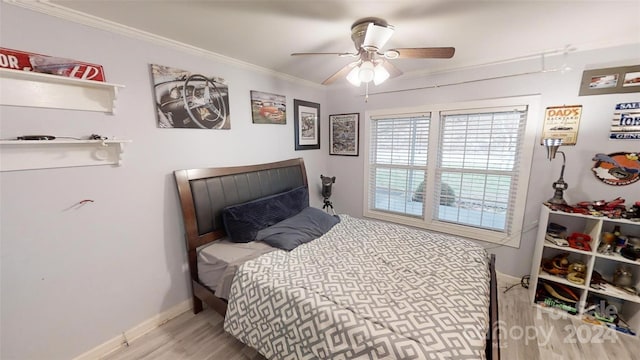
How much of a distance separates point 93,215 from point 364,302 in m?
1.88

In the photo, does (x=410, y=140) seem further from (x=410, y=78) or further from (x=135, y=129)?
(x=135, y=129)

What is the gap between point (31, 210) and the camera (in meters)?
1.39

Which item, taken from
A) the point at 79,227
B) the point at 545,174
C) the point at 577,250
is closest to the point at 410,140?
the point at 545,174

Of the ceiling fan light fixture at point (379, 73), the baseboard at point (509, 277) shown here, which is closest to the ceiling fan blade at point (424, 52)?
the ceiling fan light fixture at point (379, 73)

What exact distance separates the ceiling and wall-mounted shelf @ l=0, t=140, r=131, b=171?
0.79 metres

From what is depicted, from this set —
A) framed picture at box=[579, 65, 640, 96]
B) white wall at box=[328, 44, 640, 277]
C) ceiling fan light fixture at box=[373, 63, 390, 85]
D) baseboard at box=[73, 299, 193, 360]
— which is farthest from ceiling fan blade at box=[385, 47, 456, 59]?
baseboard at box=[73, 299, 193, 360]

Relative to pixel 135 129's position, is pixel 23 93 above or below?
above

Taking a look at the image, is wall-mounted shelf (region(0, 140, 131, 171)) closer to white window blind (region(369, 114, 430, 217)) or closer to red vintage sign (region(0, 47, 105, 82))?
red vintage sign (region(0, 47, 105, 82))

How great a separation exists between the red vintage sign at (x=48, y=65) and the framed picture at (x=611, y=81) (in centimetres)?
378

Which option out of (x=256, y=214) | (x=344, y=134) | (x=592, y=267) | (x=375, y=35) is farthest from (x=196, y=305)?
(x=592, y=267)

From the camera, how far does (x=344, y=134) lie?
3.48m

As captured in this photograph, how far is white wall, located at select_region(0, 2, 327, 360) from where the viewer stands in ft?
4.45

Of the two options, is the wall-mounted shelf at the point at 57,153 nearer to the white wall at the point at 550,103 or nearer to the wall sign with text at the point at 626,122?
the white wall at the point at 550,103

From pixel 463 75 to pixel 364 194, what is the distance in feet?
6.07
